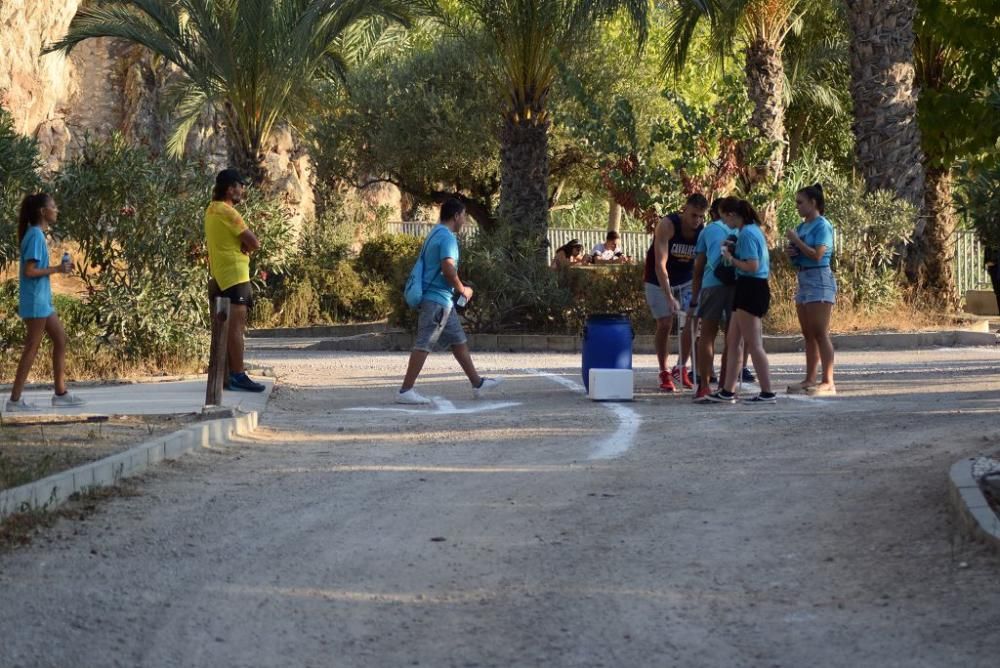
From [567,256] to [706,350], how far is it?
12566 mm

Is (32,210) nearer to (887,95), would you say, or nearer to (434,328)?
(434,328)

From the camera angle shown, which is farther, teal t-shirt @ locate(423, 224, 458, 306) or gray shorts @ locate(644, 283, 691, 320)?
gray shorts @ locate(644, 283, 691, 320)

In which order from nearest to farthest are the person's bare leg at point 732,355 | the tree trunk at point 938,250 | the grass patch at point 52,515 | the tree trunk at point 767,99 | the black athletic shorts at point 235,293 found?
the grass patch at point 52,515, the person's bare leg at point 732,355, the black athletic shorts at point 235,293, the tree trunk at point 938,250, the tree trunk at point 767,99

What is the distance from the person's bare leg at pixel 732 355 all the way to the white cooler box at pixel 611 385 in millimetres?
848

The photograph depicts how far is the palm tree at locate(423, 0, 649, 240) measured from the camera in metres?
22.2

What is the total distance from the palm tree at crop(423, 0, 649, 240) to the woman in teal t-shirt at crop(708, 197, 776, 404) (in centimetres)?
1010

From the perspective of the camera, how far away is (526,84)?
2242 centimetres

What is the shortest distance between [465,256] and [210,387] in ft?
33.7

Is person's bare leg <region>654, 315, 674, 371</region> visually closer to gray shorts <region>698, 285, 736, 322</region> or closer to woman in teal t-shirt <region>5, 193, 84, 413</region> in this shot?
gray shorts <region>698, 285, 736, 322</region>

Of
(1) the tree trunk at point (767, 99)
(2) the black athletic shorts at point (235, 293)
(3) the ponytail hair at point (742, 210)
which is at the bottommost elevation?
(2) the black athletic shorts at point (235, 293)

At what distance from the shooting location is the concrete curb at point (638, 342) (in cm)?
1905

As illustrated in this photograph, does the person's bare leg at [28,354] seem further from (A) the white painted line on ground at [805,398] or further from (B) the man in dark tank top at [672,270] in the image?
(A) the white painted line on ground at [805,398]

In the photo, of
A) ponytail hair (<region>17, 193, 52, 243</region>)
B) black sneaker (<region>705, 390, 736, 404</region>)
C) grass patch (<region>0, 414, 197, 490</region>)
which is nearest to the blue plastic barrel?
black sneaker (<region>705, 390, 736, 404</region>)

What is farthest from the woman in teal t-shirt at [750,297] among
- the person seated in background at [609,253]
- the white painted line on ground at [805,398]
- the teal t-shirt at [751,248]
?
the person seated in background at [609,253]
